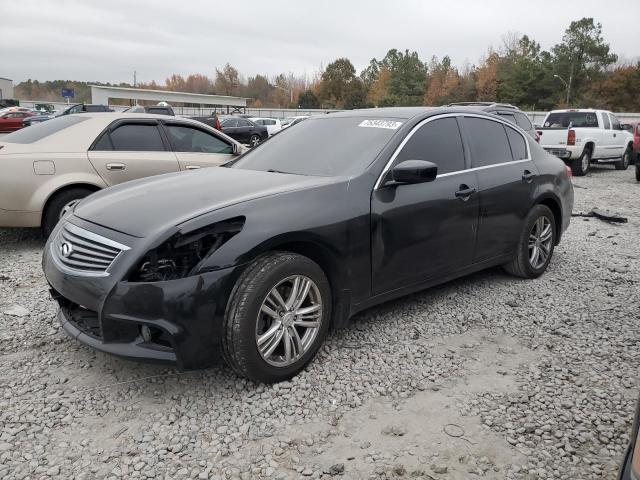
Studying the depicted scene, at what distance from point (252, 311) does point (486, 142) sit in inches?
111

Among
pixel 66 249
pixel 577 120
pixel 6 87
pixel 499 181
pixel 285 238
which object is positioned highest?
pixel 6 87

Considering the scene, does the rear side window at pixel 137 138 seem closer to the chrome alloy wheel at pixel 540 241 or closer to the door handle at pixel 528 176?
the door handle at pixel 528 176

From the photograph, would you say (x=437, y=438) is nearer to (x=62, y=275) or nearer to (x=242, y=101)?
(x=62, y=275)

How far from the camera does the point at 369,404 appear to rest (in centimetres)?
294

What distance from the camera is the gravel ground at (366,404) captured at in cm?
246

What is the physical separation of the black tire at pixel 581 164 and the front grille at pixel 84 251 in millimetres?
14128

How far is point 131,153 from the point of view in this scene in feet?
20.6

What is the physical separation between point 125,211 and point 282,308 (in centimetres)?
111

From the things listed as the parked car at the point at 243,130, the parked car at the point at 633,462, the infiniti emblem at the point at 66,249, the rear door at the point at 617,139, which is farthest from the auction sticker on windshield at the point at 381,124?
the parked car at the point at 243,130

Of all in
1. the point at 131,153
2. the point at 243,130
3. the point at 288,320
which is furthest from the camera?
the point at 243,130

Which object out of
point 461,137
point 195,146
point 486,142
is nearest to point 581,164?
point 486,142

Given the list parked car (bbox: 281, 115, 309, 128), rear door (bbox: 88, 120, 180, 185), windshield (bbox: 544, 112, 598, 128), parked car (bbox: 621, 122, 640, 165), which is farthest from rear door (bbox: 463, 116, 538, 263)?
parked car (bbox: 621, 122, 640, 165)

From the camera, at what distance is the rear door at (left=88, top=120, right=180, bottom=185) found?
6.02 metres

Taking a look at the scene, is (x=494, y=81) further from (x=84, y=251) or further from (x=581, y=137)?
(x=84, y=251)
